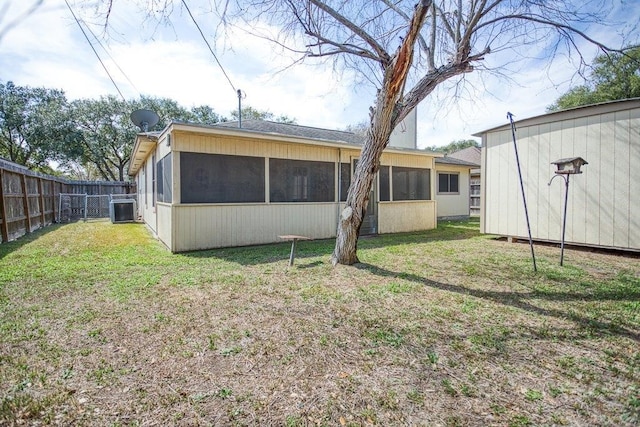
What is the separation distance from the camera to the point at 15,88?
20.8 meters

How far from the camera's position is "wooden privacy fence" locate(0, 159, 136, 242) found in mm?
7484

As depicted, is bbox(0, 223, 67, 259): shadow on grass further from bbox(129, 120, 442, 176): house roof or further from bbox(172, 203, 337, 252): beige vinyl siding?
bbox(129, 120, 442, 176): house roof

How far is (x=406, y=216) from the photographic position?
10.4m

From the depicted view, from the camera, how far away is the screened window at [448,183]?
14273mm

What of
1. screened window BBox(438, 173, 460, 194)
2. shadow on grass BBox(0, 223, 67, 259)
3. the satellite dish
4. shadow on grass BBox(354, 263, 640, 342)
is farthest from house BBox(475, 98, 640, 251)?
shadow on grass BBox(0, 223, 67, 259)

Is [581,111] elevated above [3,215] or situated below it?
above

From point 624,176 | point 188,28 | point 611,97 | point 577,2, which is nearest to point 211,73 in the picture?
point 188,28

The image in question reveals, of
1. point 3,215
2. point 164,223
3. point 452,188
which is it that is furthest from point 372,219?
point 3,215

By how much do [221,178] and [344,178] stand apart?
3.38m

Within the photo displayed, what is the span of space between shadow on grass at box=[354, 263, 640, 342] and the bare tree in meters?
1.48

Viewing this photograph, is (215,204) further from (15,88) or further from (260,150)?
(15,88)

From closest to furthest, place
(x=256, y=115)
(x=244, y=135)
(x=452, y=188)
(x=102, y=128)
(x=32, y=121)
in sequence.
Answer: (x=244, y=135) → (x=452, y=188) → (x=32, y=121) → (x=102, y=128) → (x=256, y=115)

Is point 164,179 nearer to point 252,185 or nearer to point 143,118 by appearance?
point 252,185

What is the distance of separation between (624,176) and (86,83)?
10.5 m
